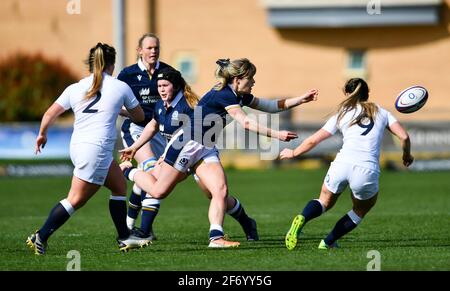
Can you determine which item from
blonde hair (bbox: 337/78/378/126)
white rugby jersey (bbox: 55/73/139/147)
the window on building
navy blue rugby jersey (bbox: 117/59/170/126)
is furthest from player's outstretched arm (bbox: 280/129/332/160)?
the window on building

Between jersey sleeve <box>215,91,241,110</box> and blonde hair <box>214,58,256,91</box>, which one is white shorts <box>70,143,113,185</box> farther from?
blonde hair <box>214,58,256,91</box>

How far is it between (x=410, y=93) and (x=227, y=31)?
2577cm

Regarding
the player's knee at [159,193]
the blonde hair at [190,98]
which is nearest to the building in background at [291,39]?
the blonde hair at [190,98]

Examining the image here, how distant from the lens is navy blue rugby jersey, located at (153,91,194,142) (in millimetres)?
10258

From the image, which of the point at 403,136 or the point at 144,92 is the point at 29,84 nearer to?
the point at 144,92

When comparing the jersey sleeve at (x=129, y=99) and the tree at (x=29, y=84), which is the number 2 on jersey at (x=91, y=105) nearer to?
the jersey sleeve at (x=129, y=99)

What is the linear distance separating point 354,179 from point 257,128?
3.57 ft

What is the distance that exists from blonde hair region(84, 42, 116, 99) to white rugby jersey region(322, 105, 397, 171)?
7.36 feet

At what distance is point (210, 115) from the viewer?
10148 mm

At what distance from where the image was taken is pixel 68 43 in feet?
125

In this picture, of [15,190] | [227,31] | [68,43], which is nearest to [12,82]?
[68,43]

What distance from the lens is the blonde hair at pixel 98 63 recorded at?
9.53 metres

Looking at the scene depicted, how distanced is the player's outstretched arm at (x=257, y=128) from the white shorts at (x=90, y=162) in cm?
138
